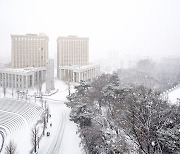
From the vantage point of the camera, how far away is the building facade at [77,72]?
4306 centimetres

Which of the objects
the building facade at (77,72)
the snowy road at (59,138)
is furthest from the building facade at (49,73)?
the snowy road at (59,138)

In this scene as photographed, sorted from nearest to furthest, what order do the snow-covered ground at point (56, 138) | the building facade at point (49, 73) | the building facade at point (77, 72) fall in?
the snow-covered ground at point (56, 138)
the building facade at point (49, 73)
the building facade at point (77, 72)

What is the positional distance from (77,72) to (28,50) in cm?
1441

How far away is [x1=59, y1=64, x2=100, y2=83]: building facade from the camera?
43.1 m

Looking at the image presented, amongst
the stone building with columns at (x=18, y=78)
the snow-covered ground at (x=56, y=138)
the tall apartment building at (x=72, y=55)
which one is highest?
the tall apartment building at (x=72, y=55)

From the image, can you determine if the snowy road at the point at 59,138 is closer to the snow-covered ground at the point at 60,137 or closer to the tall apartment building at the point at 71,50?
the snow-covered ground at the point at 60,137

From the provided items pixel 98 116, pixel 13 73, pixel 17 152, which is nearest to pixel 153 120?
pixel 98 116

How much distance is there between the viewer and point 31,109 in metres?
27.2

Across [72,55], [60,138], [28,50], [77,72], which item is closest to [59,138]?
[60,138]

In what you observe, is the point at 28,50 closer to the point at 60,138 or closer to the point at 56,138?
the point at 56,138

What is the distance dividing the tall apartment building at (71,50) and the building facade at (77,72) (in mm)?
3313

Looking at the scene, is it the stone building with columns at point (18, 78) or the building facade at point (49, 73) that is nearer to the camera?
the building facade at point (49, 73)

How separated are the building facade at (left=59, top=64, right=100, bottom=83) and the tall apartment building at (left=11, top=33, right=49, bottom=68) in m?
6.20

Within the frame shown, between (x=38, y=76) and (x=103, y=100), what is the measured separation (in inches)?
1032
